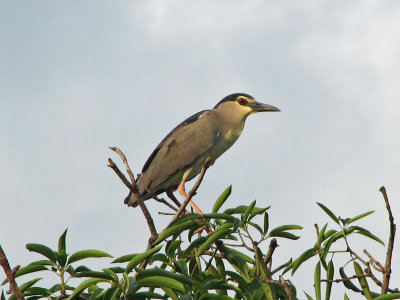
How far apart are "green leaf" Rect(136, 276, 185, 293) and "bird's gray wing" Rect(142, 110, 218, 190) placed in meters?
4.65

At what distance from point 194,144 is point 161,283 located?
500 centimetres

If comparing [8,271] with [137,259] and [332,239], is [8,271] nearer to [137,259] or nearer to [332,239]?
[137,259]

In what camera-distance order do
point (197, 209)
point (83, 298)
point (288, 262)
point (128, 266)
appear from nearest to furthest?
point (128, 266) → point (83, 298) → point (288, 262) → point (197, 209)

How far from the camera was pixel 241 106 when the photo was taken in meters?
7.91

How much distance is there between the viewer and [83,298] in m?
2.59

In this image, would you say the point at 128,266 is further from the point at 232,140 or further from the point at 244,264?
the point at 232,140

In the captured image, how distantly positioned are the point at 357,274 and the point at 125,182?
1.12 metres

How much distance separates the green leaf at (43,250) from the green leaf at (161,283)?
15.5 inches

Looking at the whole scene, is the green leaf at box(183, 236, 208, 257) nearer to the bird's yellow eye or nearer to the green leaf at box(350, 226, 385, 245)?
the green leaf at box(350, 226, 385, 245)

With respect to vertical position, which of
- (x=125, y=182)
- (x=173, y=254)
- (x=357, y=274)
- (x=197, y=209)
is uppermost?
(x=197, y=209)

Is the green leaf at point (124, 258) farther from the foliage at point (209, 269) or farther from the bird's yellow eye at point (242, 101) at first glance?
the bird's yellow eye at point (242, 101)

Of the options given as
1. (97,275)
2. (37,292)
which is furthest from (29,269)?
(97,275)

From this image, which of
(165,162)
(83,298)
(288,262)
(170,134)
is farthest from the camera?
(170,134)

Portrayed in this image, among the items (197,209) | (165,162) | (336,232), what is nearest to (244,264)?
(336,232)
